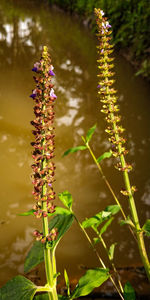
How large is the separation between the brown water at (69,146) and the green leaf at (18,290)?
28.7 inches

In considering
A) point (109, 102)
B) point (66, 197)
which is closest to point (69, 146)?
point (66, 197)

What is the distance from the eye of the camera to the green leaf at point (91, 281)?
981 millimetres

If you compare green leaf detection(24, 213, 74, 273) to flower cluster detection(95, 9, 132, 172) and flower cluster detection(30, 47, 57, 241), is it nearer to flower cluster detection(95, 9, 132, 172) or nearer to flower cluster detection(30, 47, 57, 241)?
flower cluster detection(30, 47, 57, 241)

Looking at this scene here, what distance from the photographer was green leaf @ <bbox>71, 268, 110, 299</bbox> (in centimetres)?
98

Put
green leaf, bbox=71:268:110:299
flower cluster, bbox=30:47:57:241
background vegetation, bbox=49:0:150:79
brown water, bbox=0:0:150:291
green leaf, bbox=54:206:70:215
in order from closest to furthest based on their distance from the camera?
1. flower cluster, bbox=30:47:57:241
2. green leaf, bbox=71:268:110:299
3. green leaf, bbox=54:206:70:215
4. brown water, bbox=0:0:150:291
5. background vegetation, bbox=49:0:150:79

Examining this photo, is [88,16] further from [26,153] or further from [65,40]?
[26,153]

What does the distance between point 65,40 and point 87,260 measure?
699 centimetres

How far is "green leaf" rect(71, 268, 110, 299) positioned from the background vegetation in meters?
4.14

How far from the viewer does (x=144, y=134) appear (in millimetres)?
3066

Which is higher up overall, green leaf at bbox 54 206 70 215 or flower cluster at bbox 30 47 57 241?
flower cluster at bbox 30 47 57 241

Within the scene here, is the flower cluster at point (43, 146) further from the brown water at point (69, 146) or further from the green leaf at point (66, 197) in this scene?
the brown water at point (69, 146)

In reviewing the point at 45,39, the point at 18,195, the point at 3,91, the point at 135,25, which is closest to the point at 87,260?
the point at 18,195

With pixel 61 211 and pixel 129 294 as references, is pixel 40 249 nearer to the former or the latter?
pixel 61 211

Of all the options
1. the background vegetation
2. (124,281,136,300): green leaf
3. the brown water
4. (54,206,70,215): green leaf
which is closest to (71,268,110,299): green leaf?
(124,281,136,300): green leaf
